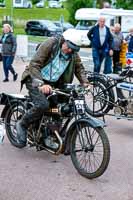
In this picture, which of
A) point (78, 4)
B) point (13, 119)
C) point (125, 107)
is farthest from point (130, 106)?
point (78, 4)

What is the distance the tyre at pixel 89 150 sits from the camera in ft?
18.3

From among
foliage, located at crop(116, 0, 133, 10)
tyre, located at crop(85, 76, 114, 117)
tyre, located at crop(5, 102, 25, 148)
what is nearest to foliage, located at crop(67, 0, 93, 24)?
foliage, located at crop(116, 0, 133, 10)

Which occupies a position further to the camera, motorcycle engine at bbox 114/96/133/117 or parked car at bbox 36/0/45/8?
parked car at bbox 36/0/45/8

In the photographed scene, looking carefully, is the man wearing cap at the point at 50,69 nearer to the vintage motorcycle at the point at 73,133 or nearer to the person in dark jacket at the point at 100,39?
the vintage motorcycle at the point at 73,133

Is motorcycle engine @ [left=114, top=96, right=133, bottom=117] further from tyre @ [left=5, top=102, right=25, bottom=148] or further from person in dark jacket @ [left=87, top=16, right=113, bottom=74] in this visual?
person in dark jacket @ [left=87, top=16, right=113, bottom=74]

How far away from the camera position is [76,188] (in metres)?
5.45

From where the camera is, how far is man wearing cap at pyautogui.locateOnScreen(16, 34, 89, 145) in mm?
5980

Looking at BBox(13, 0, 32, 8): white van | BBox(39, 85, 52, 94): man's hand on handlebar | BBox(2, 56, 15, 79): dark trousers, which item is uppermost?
BBox(13, 0, 32, 8): white van

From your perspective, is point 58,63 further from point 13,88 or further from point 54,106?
point 13,88

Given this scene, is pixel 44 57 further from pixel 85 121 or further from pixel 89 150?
pixel 89 150

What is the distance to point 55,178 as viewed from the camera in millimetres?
5789

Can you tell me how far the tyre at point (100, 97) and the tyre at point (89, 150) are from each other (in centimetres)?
296

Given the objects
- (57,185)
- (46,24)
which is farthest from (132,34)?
(46,24)

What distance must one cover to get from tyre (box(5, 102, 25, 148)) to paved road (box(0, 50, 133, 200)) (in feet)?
0.36
